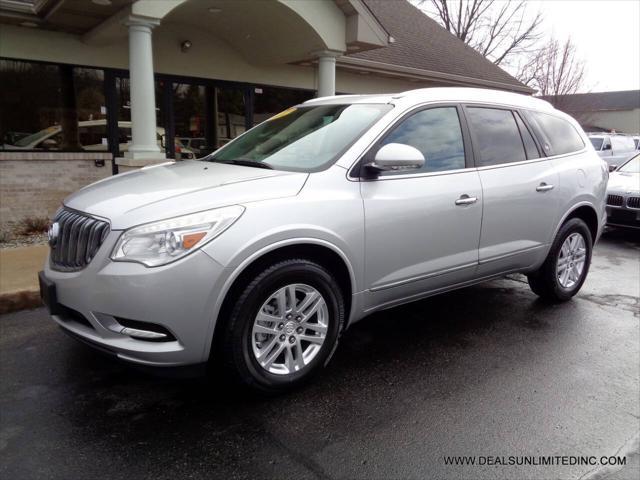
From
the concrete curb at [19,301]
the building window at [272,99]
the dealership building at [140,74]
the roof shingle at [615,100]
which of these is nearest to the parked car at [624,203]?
the dealership building at [140,74]

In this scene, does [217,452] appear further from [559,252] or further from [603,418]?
[559,252]

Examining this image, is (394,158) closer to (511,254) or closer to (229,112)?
(511,254)

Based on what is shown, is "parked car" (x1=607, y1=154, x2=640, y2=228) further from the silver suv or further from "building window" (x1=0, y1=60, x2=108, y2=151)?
"building window" (x1=0, y1=60, x2=108, y2=151)

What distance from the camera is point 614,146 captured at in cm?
2052

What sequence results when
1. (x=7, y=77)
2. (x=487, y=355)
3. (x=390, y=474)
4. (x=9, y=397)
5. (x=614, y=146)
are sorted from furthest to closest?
(x=614, y=146)
(x=7, y=77)
(x=487, y=355)
(x=9, y=397)
(x=390, y=474)

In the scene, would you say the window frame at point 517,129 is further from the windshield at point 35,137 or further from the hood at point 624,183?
the windshield at point 35,137

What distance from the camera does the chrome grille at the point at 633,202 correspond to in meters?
8.12

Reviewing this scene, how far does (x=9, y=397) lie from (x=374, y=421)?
221 cm

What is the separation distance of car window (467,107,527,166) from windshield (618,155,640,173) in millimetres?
6251

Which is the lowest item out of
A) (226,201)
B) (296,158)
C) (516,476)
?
(516,476)

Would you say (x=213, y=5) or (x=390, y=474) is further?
(x=213, y=5)

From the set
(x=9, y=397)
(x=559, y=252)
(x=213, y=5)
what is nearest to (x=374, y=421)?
(x=9, y=397)

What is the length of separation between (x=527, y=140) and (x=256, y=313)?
2996 mm

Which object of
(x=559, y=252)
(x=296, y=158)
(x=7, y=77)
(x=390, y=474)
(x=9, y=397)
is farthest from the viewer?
(x=7, y=77)
